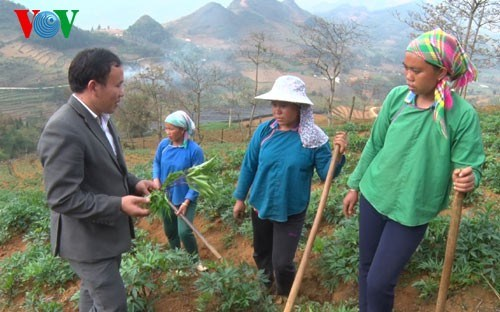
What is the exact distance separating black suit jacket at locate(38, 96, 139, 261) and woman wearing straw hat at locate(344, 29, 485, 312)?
161 centimetres

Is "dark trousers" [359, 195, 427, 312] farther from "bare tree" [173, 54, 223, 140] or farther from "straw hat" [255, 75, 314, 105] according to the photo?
"bare tree" [173, 54, 223, 140]

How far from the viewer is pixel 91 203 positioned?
81.2 inches

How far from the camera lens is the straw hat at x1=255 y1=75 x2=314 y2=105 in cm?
288

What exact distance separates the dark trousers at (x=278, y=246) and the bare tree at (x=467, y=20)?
1468 cm

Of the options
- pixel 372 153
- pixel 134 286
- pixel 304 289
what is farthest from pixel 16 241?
pixel 372 153

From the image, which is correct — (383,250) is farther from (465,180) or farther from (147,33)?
(147,33)

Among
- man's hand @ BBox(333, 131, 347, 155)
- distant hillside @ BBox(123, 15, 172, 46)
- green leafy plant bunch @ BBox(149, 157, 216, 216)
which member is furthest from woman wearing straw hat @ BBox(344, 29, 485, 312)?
distant hillside @ BBox(123, 15, 172, 46)

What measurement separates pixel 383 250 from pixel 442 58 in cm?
117

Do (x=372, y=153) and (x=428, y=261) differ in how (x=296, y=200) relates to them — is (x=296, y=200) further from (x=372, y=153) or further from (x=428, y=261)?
(x=428, y=261)

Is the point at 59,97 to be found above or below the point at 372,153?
below

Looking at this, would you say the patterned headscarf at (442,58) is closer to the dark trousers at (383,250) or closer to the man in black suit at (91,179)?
the dark trousers at (383,250)

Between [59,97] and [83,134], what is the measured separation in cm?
8562

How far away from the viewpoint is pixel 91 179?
2201 millimetres

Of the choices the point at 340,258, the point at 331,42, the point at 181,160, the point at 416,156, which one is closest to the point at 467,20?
the point at 331,42
